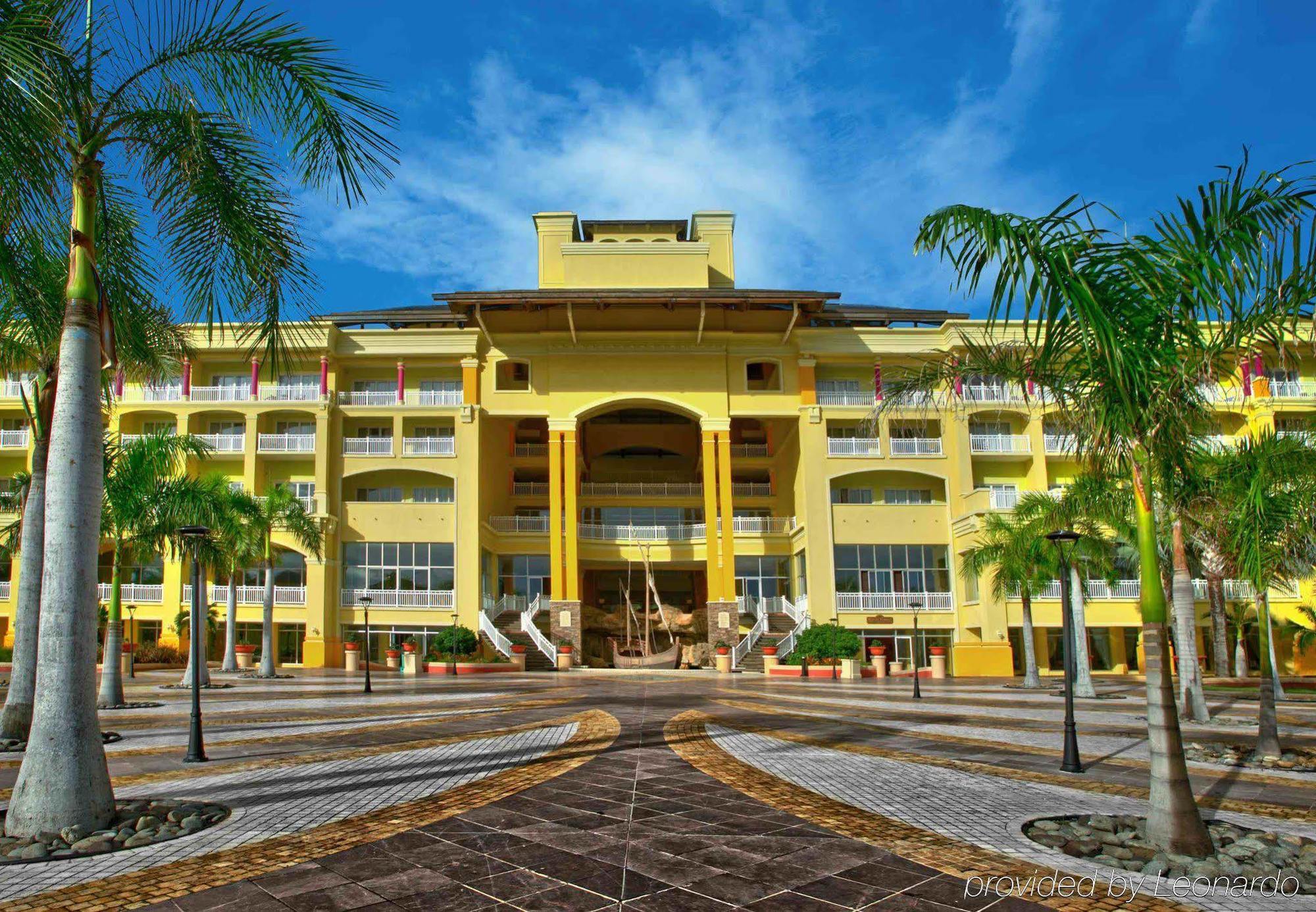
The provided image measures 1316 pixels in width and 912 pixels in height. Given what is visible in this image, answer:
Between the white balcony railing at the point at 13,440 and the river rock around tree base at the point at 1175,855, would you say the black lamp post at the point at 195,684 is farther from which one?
the white balcony railing at the point at 13,440

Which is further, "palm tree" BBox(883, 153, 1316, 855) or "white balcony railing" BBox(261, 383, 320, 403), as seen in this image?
"white balcony railing" BBox(261, 383, 320, 403)

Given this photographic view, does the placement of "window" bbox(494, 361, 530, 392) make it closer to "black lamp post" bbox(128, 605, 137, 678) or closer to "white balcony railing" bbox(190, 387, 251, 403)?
"white balcony railing" bbox(190, 387, 251, 403)

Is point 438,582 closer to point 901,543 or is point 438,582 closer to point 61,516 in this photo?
point 901,543

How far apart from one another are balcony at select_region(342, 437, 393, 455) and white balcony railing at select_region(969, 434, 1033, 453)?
2581 centimetres

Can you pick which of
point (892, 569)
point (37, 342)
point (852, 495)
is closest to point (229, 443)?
point (852, 495)

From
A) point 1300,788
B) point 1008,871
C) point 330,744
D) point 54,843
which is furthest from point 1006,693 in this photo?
point 54,843

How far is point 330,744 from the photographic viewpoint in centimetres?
1242

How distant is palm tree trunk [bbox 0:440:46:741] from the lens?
1150 centimetres

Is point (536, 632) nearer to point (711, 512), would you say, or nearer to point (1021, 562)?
point (711, 512)

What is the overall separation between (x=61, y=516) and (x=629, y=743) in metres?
7.29

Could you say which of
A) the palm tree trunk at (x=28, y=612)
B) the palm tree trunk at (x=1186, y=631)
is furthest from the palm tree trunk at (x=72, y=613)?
the palm tree trunk at (x=1186, y=631)

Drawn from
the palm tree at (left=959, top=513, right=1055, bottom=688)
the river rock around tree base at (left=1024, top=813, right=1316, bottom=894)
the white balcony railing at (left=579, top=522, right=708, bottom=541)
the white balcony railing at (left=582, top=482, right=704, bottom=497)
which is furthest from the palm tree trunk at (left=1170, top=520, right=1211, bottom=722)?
the white balcony railing at (left=582, top=482, right=704, bottom=497)

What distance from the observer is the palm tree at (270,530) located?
3012 cm

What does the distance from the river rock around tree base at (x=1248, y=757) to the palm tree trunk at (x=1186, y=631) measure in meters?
2.70
